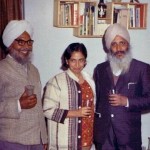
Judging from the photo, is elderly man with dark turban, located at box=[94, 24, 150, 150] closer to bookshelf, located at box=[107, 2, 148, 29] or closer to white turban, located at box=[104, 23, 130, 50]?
white turban, located at box=[104, 23, 130, 50]

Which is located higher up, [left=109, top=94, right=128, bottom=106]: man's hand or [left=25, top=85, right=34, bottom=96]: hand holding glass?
[left=25, top=85, right=34, bottom=96]: hand holding glass

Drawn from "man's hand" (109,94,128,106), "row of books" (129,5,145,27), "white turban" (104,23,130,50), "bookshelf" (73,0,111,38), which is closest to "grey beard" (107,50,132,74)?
"white turban" (104,23,130,50)

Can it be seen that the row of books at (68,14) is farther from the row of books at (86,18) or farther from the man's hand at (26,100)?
the man's hand at (26,100)

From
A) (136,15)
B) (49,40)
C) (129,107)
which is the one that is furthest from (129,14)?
(129,107)

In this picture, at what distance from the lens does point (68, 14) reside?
374cm

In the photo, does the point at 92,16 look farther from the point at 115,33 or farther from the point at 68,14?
the point at 115,33

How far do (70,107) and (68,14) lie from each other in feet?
3.99

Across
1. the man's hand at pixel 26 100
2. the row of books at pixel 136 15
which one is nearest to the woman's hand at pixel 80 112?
the man's hand at pixel 26 100

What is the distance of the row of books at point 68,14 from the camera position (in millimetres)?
3715

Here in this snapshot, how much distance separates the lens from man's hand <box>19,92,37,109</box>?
2.54 meters

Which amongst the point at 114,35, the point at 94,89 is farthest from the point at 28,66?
the point at 114,35

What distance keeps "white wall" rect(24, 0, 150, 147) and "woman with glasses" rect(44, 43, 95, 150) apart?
886 millimetres

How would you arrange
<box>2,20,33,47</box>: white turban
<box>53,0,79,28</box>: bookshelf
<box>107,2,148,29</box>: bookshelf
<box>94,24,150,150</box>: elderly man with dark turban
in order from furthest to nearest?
1. <box>107,2,148,29</box>: bookshelf
2. <box>53,0,79,28</box>: bookshelf
3. <box>94,24,150,150</box>: elderly man with dark turban
4. <box>2,20,33,47</box>: white turban

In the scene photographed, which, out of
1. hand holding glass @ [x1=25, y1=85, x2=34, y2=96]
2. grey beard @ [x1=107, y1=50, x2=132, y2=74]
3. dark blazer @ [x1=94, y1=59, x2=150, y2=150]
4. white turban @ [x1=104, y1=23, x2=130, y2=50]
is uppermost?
white turban @ [x1=104, y1=23, x2=130, y2=50]
